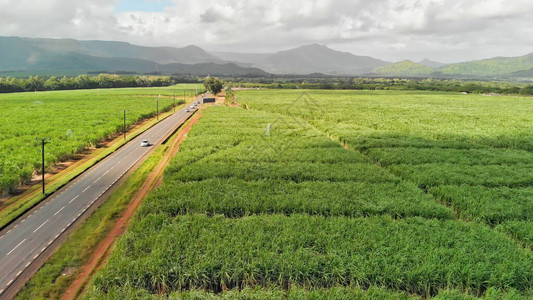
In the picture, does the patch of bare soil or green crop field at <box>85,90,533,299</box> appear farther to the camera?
the patch of bare soil

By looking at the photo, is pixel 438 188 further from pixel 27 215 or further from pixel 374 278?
pixel 27 215

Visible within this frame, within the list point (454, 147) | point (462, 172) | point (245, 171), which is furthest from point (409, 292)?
point (454, 147)

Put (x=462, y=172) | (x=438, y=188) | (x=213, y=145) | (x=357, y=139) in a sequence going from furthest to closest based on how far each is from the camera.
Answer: (x=357, y=139) < (x=213, y=145) < (x=462, y=172) < (x=438, y=188)

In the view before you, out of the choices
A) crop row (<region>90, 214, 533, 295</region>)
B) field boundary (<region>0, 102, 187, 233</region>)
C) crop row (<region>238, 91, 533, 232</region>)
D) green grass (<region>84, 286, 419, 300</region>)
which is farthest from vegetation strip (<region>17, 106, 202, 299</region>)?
crop row (<region>238, 91, 533, 232</region>)

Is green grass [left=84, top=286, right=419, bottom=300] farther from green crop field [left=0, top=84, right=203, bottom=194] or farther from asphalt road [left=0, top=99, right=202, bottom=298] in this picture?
green crop field [left=0, top=84, right=203, bottom=194]

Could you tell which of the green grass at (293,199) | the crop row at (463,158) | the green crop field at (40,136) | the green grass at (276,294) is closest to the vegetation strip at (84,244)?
the green grass at (293,199)
